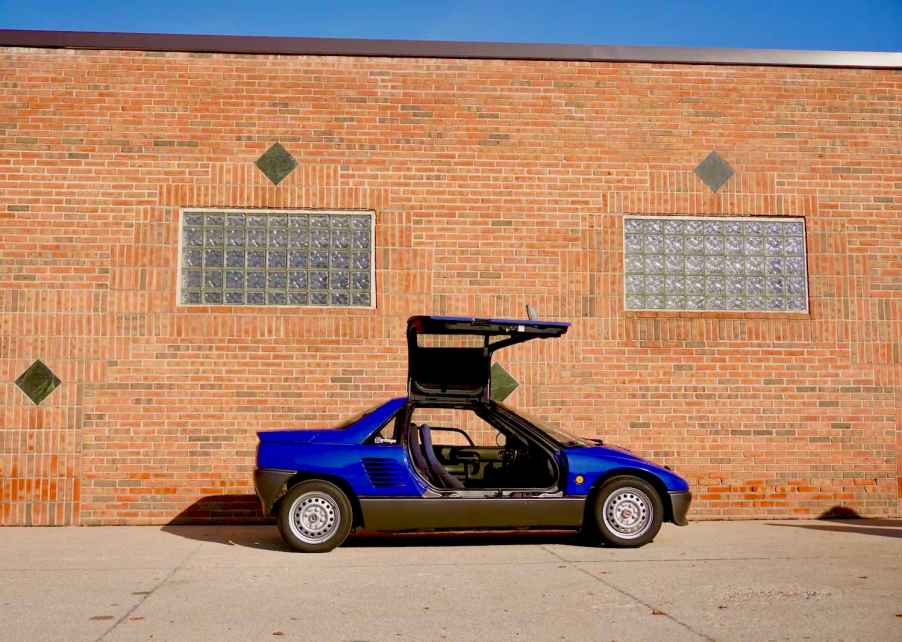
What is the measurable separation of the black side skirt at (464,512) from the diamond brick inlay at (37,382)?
13.9 feet

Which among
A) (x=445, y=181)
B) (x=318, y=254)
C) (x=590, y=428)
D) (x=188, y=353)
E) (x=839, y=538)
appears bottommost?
(x=839, y=538)

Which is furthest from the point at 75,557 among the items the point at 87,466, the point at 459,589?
the point at 459,589

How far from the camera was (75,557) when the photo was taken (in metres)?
8.17

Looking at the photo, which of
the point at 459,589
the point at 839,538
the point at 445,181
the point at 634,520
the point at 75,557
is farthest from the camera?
the point at 445,181

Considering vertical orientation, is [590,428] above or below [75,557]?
above

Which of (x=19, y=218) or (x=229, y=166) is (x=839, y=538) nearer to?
(x=229, y=166)

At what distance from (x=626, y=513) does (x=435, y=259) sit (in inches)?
151

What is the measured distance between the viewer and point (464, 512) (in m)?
8.66

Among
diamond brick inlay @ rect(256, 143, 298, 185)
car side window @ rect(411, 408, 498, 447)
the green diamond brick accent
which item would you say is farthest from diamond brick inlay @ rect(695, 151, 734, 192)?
diamond brick inlay @ rect(256, 143, 298, 185)

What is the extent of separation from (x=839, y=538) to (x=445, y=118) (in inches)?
240

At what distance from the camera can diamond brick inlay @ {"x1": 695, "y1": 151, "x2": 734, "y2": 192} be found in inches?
459

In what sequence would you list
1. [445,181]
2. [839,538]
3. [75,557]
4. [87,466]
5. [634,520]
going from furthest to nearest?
[445,181] → [87,466] → [839,538] → [634,520] → [75,557]

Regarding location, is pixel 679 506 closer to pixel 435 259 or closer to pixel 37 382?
pixel 435 259

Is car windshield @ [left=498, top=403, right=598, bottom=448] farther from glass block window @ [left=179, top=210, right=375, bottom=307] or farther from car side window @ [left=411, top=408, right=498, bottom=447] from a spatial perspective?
glass block window @ [left=179, top=210, right=375, bottom=307]
